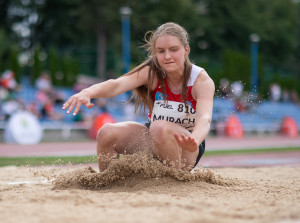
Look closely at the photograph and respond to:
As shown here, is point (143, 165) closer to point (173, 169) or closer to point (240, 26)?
point (173, 169)

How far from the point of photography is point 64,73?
19516 mm

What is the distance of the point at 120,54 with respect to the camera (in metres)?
29.3

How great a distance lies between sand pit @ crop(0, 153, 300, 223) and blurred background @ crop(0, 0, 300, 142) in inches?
46.2

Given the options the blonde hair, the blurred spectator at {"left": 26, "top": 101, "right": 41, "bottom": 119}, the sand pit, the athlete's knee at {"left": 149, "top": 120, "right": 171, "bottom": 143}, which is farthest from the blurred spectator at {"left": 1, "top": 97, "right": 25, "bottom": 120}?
the athlete's knee at {"left": 149, "top": 120, "right": 171, "bottom": 143}

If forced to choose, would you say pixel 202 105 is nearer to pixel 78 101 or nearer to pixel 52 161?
pixel 78 101

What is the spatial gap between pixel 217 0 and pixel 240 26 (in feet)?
10.1

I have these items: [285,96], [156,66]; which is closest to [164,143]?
[156,66]

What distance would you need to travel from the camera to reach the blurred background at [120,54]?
14.8 m

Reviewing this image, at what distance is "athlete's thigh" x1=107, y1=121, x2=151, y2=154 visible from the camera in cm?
396

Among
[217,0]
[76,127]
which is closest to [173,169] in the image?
[76,127]

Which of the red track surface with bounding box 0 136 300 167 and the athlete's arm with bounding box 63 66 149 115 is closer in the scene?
the athlete's arm with bounding box 63 66 149 115

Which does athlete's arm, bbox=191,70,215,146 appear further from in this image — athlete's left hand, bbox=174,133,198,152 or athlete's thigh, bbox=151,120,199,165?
athlete's thigh, bbox=151,120,199,165

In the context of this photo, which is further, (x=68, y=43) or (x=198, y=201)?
(x=68, y=43)

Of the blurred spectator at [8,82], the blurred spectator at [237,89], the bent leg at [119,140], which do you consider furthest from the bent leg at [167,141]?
the blurred spectator at [8,82]
